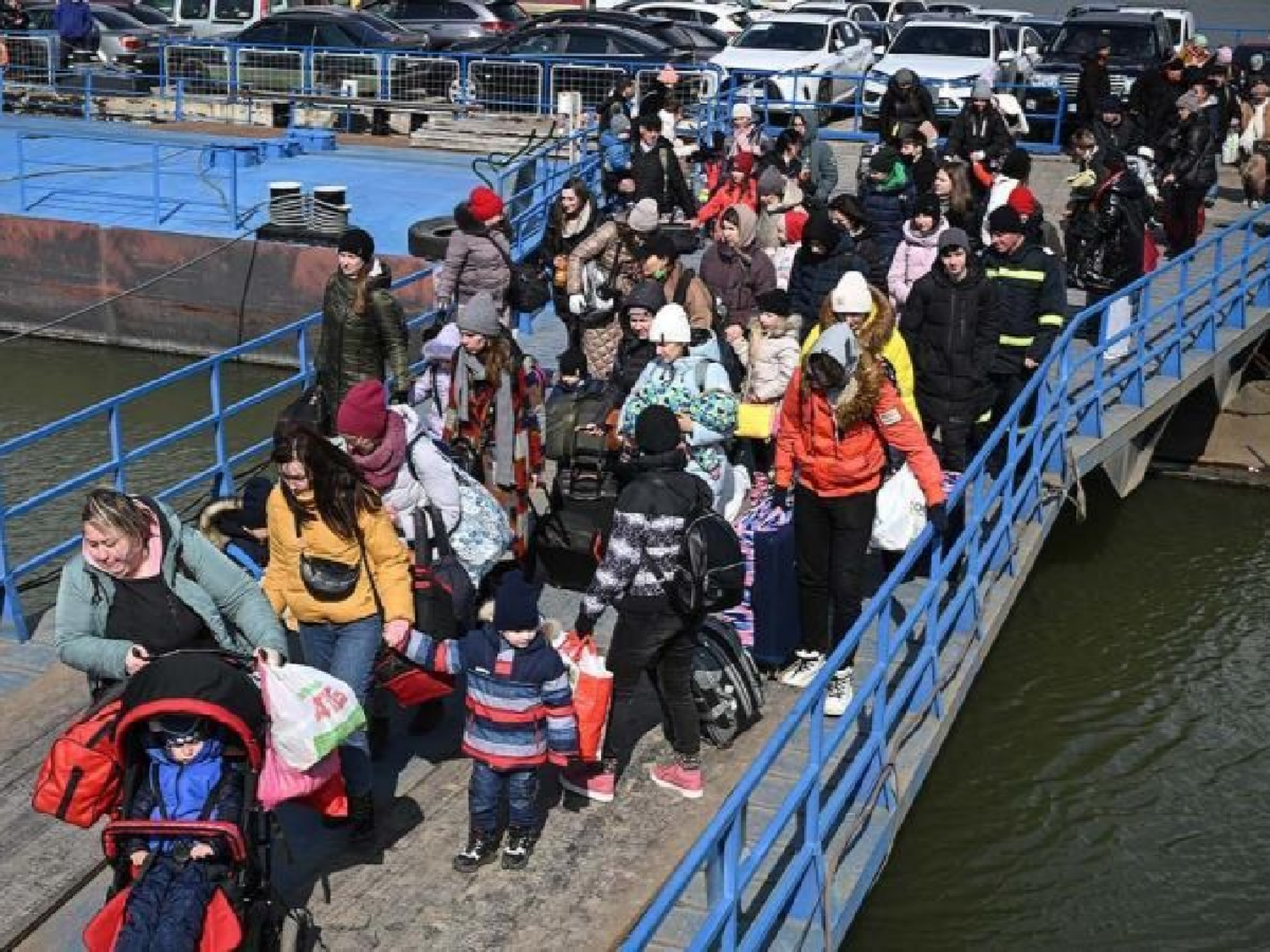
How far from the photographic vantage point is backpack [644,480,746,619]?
6523 mm

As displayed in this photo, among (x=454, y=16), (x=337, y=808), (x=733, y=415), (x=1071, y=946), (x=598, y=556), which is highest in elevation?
(x=454, y=16)

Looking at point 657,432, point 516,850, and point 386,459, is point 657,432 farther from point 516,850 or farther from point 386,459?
point 516,850

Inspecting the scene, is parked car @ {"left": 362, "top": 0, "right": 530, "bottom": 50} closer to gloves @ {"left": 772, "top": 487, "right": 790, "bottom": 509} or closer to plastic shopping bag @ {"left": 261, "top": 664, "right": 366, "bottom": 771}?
gloves @ {"left": 772, "top": 487, "right": 790, "bottom": 509}

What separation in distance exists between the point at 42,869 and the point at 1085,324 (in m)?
9.20

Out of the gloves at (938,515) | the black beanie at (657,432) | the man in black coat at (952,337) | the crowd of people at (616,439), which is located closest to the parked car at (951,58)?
the crowd of people at (616,439)

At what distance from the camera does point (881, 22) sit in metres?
29.8

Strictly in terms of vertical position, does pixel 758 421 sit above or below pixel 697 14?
below

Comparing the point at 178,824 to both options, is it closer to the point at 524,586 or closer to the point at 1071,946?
the point at 524,586

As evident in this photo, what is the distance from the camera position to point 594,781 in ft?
22.5

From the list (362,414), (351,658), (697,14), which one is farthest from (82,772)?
(697,14)

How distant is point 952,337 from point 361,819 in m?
4.13

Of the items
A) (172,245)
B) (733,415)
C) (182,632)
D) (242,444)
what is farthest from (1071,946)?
(172,245)

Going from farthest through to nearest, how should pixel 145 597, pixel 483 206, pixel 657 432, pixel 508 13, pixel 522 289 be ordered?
pixel 508 13, pixel 522 289, pixel 483 206, pixel 657 432, pixel 145 597

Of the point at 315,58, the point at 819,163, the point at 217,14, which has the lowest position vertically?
the point at 819,163
